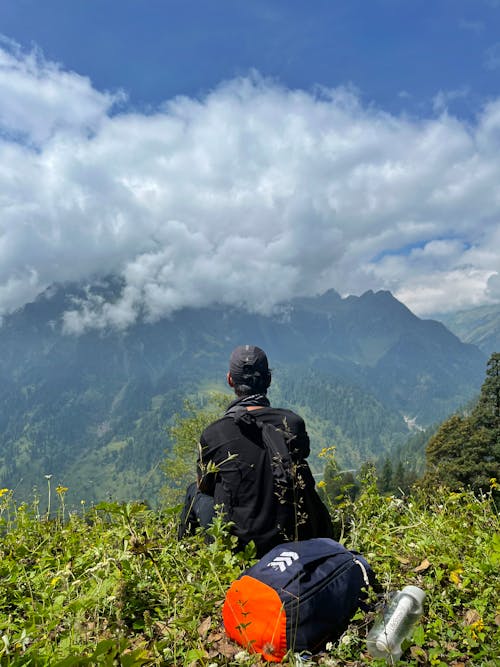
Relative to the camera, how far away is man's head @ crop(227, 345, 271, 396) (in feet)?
18.3

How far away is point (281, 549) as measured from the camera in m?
3.72

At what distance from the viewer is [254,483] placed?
15.4ft

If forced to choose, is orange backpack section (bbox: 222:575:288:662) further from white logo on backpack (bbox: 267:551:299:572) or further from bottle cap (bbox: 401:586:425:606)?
bottle cap (bbox: 401:586:425:606)

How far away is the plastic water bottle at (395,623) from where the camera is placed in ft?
9.43

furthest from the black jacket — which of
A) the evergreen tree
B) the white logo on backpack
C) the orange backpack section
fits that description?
the evergreen tree

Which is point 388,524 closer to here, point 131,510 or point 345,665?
point 345,665

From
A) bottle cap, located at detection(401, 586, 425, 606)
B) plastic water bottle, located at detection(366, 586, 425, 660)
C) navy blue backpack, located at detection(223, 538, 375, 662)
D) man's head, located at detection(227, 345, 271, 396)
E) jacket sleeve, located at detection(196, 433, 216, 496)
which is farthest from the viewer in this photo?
man's head, located at detection(227, 345, 271, 396)

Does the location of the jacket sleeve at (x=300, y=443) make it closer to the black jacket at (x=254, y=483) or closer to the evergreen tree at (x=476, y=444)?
the black jacket at (x=254, y=483)

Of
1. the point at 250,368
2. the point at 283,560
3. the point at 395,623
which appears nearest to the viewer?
the point at 395,623

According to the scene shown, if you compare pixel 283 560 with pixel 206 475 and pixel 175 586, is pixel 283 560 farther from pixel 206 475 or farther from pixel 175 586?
pixel 206 475

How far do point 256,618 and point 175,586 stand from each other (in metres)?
1.12

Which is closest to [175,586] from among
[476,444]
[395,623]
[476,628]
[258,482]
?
[258,482]

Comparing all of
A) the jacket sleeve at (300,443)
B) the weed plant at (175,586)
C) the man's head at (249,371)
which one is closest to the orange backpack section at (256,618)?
the weed plant at (175,586)

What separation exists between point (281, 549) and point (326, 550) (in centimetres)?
41
